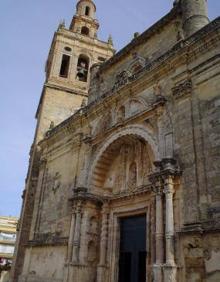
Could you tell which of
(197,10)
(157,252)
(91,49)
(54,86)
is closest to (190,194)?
(157,252)

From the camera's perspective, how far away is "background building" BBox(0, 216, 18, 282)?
84.6ft

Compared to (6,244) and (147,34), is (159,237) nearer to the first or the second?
(147,34)

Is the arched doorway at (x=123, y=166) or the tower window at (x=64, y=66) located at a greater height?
the tower window at (x=64, y=66)

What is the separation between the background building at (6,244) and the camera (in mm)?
25797

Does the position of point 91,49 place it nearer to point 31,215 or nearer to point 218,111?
point 31,215

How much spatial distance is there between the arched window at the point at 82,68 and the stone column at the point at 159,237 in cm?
1239

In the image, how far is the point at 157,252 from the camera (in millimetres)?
7406

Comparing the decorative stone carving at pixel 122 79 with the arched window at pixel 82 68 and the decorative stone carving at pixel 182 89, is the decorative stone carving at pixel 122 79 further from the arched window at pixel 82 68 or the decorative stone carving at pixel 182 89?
the arched window at pixel 82 68

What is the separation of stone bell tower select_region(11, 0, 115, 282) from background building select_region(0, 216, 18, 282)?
514 inches

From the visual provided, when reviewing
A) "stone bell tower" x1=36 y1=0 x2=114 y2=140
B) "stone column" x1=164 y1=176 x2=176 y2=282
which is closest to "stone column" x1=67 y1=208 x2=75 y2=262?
"stone column" x1=164 y1=176 x2=176 y2=282

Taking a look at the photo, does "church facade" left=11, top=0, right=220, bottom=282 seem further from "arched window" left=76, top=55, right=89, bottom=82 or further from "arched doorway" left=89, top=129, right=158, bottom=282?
"arched window" left=76, top=55, right=89, bottom=82

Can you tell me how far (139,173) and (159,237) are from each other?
2.70 meters

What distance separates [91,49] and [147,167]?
12.2m

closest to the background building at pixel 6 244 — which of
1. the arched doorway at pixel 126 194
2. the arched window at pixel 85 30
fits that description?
the arched doorway at pixel 126 194
